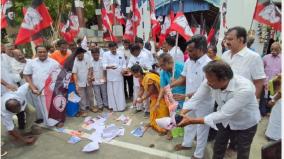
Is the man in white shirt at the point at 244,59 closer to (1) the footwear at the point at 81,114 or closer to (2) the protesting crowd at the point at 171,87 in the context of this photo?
(2) the protesting crowd at the point at 171,87

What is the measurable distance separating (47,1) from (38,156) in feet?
36.5

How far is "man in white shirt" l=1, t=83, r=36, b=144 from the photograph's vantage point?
4.19 m

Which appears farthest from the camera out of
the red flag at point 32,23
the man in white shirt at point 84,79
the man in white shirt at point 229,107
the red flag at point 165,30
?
the red flag at point 165,30

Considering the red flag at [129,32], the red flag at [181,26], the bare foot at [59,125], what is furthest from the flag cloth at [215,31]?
the bare foot at [59,125]

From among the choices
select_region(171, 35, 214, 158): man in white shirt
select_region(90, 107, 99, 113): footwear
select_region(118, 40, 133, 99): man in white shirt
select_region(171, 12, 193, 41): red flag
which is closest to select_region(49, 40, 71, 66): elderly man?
select_region(90, 107, 99, 113): footwear

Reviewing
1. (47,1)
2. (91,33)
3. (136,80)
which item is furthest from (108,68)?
(91,33)

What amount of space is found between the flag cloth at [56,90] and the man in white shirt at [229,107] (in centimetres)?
282

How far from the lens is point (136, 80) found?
19.5 feet

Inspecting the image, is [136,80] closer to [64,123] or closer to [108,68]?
[108,68]

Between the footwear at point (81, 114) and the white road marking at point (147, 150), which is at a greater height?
the footwear at point (81, 114)

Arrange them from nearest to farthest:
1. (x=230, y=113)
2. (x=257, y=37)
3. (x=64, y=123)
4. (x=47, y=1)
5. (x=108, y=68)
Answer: (x=230, y=113), (x=64, y=123), (x=108, y=68), (x=257, y=37), (x=47, y=1)

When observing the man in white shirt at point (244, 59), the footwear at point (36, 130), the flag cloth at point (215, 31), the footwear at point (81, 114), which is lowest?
the footwear at point (36, 130)

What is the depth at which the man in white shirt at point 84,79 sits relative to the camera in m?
5.64

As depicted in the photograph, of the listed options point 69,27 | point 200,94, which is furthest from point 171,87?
point 69,27
